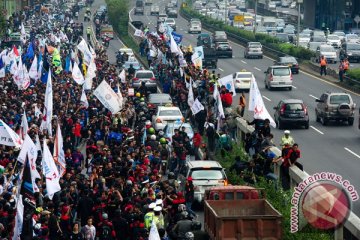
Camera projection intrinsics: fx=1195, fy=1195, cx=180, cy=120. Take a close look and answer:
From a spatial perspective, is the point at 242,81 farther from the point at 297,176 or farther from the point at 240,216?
the point at 240,216

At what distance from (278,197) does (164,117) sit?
712 inches

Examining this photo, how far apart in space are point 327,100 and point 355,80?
15379mm

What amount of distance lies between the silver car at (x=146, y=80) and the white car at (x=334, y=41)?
35148 mm

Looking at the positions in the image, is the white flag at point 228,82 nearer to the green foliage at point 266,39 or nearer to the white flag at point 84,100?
the white flag at point 84,100

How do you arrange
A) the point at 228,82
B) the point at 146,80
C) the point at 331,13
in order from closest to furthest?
1. the point at 228,82
2. the point at 146,80
3. the point at 331,13

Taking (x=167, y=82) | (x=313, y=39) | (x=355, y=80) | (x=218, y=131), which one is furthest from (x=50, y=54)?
(x=313, y=39)

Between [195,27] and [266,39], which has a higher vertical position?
[266,39]

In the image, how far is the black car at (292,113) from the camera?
45.6 m

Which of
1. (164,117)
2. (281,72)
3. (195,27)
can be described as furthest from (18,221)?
(195,27)

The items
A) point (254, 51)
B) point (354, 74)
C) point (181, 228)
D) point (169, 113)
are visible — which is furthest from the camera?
point (254, 51)

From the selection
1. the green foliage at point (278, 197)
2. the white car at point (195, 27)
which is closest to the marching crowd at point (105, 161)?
the green foliage at point (278, 197)

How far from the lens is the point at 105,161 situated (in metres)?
32.1

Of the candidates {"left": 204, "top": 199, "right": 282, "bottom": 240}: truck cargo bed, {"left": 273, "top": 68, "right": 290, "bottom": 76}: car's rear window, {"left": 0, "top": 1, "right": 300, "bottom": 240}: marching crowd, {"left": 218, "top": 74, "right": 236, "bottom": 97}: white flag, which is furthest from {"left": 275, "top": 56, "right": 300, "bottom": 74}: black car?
{"left": 204, "top": 199, "right": 282, "bottom": 240}: truck cargo bed

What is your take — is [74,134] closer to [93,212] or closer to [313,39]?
[93,212]
